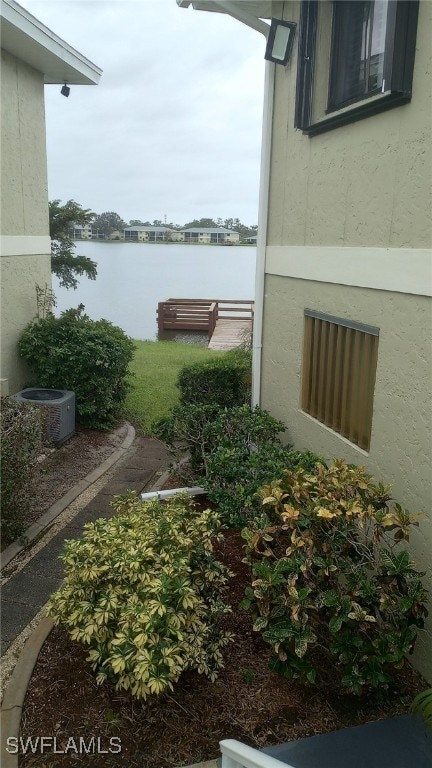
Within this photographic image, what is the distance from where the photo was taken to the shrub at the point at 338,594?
10.1ft

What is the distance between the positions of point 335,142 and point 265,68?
1.93 metres

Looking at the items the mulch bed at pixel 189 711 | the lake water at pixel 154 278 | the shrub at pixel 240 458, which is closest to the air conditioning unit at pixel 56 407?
the shrub at pixel 240 458

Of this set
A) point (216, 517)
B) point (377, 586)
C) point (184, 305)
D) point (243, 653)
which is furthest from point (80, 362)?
point (184, 305)

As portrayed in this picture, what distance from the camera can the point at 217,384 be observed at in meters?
7.72

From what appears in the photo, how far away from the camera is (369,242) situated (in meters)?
4.03

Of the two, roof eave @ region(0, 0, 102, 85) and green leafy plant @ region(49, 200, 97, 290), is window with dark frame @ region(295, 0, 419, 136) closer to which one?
roof eave @ region(0, 0, 102, 85)

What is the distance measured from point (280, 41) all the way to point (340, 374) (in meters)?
3.18

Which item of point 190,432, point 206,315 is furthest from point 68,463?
point 206,315

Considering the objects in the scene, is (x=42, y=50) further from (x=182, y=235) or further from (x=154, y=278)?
(x=154, y=278)

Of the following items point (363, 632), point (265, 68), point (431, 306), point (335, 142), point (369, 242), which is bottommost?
point (363, 632)

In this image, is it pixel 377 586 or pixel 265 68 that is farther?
pixel 265 68

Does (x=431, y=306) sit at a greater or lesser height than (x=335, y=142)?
lesser

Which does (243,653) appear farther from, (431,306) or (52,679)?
(431,306)

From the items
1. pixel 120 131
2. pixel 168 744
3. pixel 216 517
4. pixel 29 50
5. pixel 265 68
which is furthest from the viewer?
pixel 120 131
